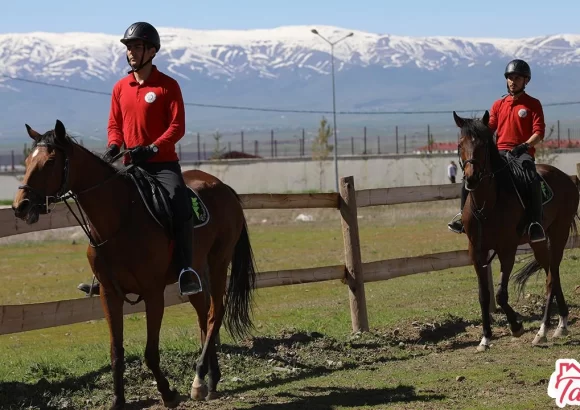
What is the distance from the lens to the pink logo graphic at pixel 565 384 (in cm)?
783

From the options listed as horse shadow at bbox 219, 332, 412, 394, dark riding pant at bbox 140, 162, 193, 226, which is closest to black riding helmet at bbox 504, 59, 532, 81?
horse shadow at bbox 219, 332, 412, 394

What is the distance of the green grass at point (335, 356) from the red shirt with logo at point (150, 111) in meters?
2.18

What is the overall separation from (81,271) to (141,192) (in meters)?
17.1

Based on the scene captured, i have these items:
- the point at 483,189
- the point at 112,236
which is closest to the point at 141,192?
the point at 112,236

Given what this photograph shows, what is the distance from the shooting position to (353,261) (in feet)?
40.0

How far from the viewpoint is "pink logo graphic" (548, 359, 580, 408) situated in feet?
25.7

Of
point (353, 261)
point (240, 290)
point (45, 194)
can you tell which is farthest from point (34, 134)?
point (353, 261)

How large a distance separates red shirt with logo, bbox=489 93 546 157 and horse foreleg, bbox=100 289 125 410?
539 centimetres

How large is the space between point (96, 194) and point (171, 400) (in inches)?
70.7

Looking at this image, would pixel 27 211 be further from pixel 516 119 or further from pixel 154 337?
pixel 516 119

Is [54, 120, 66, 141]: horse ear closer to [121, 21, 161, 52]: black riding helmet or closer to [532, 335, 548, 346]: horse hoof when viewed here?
[121, 21, 161, 52]: black riding helmet

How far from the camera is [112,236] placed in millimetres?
8172

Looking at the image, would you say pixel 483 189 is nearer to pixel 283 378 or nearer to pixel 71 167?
pixel 283 378

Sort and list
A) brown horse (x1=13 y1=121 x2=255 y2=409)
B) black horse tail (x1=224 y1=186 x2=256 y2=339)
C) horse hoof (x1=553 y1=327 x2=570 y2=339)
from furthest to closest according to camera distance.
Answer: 1. horse hoof (x1=553 y1=327 x2=570 y2=339)
2. black horse tail (x1=224 y1=186 x2=256 y2=339)
3. brown horse (x1=13 y1=121 x2=255 y2=409)
